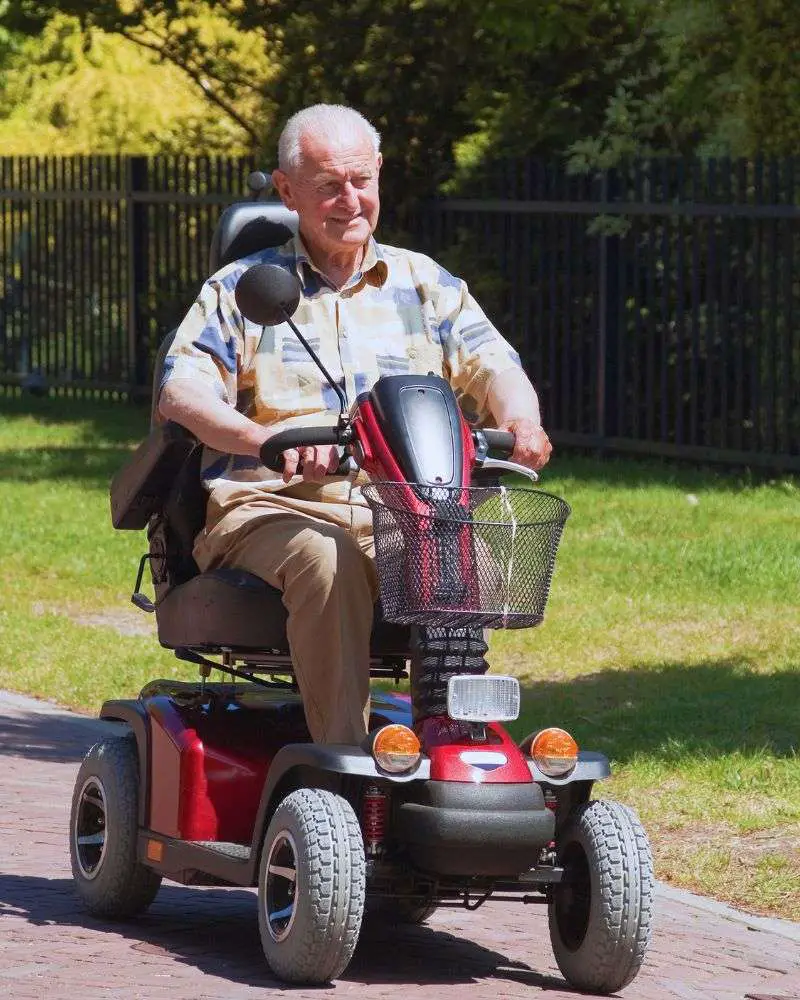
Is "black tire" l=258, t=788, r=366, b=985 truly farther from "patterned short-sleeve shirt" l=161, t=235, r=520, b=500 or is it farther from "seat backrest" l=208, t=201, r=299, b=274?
"seat backrest" l=208, t=201, r=299, b=274

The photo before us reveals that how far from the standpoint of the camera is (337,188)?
494cm

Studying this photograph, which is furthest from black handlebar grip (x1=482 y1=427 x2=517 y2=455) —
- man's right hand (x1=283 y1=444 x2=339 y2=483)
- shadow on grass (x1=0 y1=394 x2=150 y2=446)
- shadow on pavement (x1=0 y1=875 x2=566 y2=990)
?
shadow on grass (x1=0 y1=394 x2=150 y2=446)

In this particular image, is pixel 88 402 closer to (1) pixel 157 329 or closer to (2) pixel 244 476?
(1) pixel 157 329

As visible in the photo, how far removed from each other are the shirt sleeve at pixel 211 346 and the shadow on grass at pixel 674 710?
2.50 metres

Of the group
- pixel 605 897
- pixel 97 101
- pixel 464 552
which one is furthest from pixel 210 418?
pixel 97 101

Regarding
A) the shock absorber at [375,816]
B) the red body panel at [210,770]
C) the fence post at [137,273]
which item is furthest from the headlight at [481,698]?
the fence post at [137,273]

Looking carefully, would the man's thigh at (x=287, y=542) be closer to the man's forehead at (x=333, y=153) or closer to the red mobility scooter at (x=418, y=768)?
the red mobility scooter at (x=418, y=768)

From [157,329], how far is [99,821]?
13.7m

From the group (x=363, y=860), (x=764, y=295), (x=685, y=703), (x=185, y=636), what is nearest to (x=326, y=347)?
(x=185, y=636)

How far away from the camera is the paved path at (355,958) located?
4438 mm

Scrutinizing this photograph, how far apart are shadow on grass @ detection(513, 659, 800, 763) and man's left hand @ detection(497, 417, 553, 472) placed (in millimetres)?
2331

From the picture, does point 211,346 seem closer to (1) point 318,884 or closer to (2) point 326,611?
(2) point 326,611

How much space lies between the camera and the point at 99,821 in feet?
17.1

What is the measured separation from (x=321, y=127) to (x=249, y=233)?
512 mm
